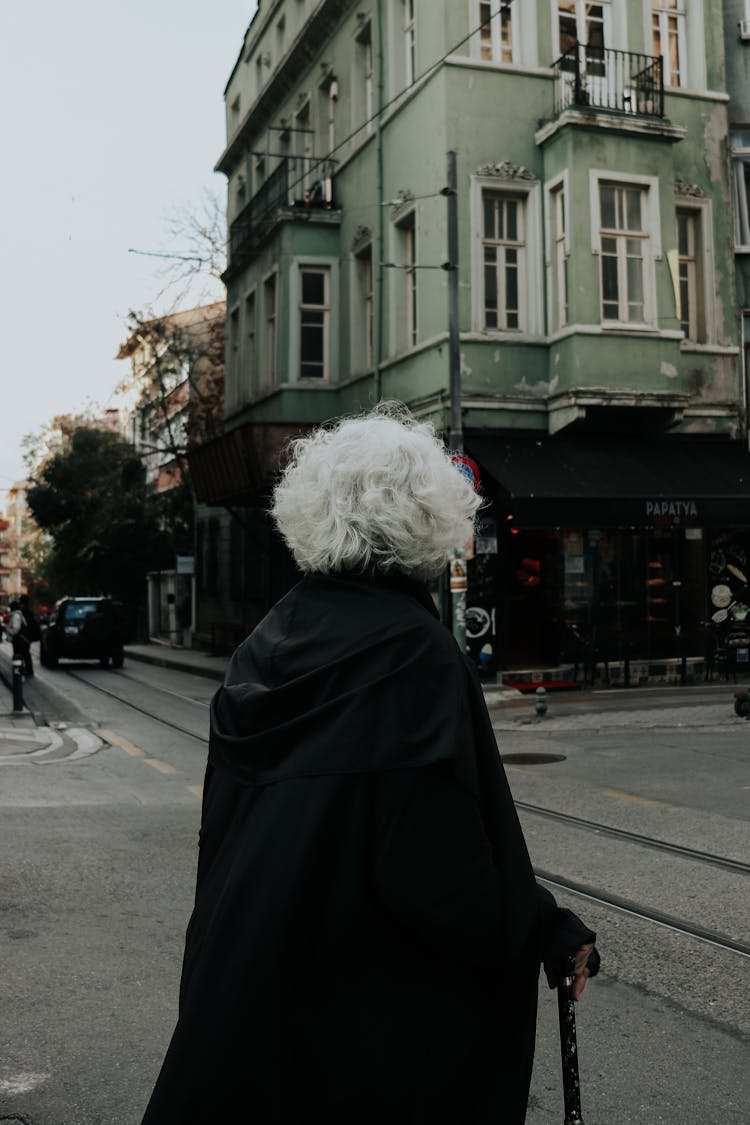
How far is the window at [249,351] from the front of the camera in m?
28.0

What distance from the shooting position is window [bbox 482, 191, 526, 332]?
19.0 metres

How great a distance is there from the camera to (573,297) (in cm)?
1830

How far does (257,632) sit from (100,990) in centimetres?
289

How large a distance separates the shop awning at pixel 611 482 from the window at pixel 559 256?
200 cm

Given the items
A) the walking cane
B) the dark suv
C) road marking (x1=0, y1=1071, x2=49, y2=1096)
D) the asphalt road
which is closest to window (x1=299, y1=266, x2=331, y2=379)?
the dark suv

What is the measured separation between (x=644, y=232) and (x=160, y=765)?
40.1 ft

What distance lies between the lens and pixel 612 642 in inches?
760

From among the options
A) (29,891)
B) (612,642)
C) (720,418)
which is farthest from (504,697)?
(29,891)

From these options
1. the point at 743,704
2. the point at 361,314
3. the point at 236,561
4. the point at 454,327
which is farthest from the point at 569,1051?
the point at 236,561

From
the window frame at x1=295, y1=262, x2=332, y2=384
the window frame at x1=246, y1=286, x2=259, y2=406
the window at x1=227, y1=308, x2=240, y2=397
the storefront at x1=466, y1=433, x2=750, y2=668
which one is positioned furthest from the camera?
the window at x1=227, y1=308, x2=240, y2=397

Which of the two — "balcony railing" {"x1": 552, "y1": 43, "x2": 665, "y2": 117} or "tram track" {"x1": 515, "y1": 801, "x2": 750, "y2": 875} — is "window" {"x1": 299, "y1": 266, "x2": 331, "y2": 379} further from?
"tram track" {"x1": 515, "y1": 801, "x2": 750, "y2": 875}

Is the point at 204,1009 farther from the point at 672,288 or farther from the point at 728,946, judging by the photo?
the point at 672,288

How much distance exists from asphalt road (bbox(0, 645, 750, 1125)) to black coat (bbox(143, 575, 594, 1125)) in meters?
1.73

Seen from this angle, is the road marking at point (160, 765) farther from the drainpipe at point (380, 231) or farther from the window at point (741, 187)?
the window at point (741, 187)
